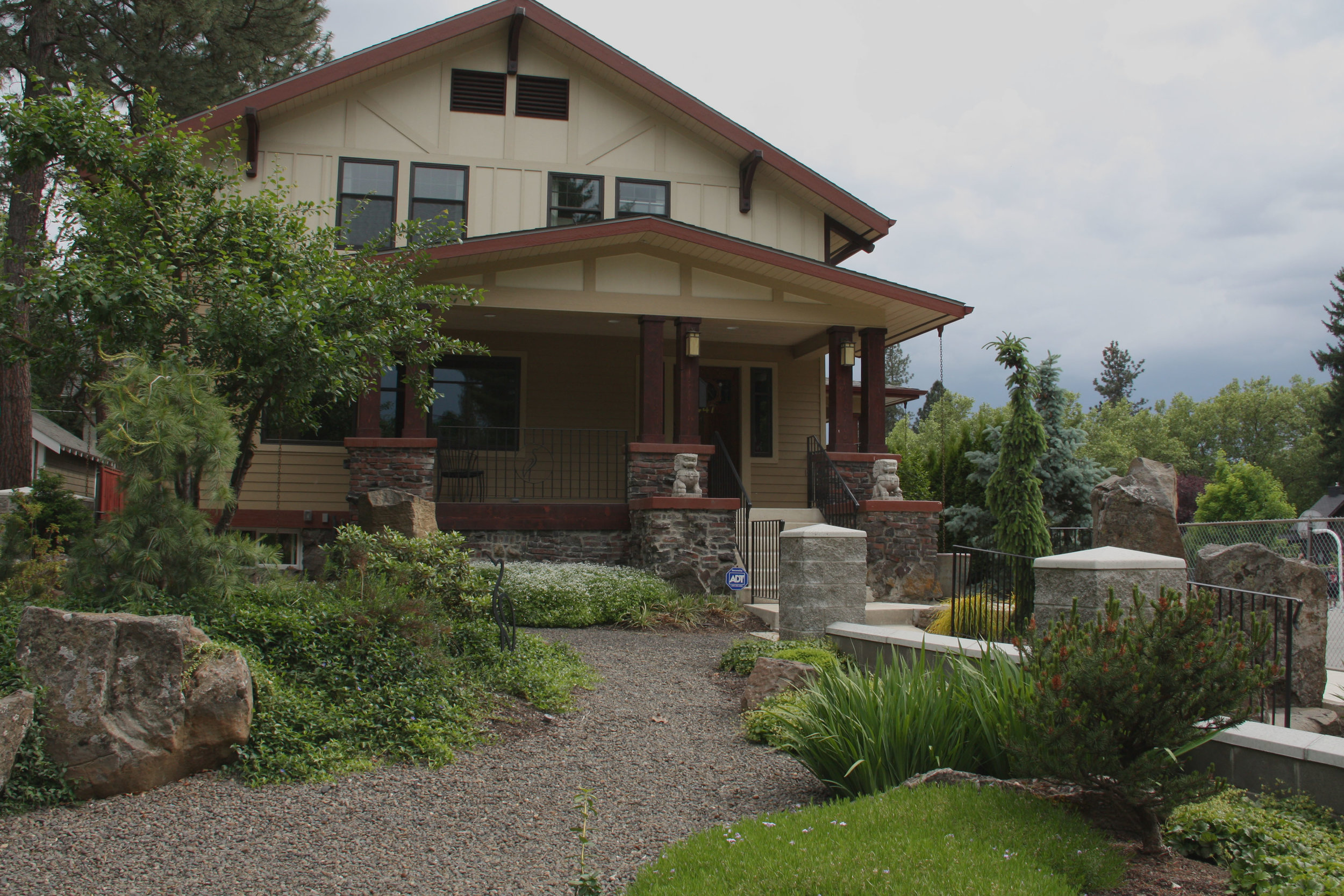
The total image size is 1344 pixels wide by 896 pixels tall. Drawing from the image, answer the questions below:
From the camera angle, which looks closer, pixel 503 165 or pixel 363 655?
pixel 363 655

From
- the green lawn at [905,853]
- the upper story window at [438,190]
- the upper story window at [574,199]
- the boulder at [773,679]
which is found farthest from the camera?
the upper story window at [574,199]

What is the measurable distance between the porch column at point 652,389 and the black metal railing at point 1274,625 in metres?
6.56

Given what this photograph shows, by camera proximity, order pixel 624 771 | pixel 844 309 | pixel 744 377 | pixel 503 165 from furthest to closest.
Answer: pixel 744 377, pixel 503 165, pixel 844 309, pixel 624 771

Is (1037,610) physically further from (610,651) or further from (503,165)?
(503,165)

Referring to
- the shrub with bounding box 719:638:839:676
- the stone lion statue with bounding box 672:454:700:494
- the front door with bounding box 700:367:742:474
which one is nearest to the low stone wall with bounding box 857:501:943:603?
the stone lion statue with bounding box 672:454:700:494

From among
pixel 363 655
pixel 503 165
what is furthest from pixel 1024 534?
pixel 503 165

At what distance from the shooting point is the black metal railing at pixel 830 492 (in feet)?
40.5

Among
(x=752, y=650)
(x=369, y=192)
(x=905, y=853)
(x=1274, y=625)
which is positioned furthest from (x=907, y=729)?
(x=369, y=192)

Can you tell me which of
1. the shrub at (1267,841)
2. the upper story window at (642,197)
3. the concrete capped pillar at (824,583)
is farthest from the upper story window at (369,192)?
the shrub at (1267,841)

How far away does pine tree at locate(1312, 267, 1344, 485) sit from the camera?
41938 mm

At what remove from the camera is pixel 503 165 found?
46.8 ft

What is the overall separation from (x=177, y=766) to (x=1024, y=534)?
7.77m

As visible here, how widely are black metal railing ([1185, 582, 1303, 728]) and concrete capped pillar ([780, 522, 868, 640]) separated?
2555 mm

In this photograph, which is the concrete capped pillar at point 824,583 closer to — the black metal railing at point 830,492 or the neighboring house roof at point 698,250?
the black metal railing at point 830,492
